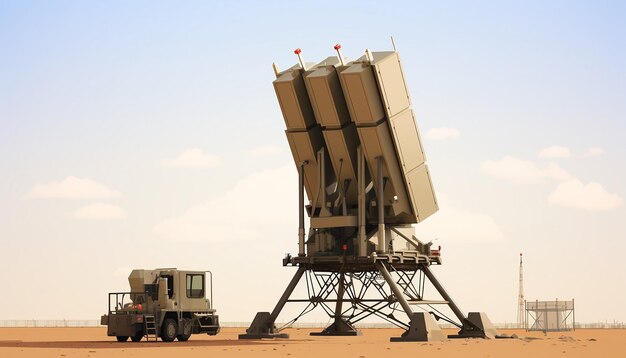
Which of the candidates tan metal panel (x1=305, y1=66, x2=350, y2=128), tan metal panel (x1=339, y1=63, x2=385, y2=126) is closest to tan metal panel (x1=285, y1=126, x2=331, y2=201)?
tan metal panel (x1=305, y1=66, x2=350, y2=128)

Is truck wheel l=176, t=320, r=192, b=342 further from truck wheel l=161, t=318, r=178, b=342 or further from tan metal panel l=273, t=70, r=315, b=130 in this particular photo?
tan metal panel l=273, t=70, r=315, b=130

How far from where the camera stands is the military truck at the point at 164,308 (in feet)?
153

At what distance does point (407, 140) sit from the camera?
46844 millimetres

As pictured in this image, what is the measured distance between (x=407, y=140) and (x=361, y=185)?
2.72 metres

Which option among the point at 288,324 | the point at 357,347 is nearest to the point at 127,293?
the point at 288,324

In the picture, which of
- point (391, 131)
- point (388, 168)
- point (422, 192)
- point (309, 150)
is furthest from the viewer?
point (422, 192)

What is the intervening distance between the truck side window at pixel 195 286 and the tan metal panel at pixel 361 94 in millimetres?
10009

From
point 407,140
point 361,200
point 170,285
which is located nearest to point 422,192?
point 407,140

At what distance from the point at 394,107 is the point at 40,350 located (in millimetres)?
16676

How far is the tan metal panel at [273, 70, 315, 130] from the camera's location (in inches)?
1837

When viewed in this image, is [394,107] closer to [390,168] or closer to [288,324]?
[390,168]

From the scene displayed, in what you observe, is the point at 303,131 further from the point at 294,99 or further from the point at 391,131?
the point at 391,131

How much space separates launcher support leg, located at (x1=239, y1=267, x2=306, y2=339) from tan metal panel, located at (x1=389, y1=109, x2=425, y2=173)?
6.36m

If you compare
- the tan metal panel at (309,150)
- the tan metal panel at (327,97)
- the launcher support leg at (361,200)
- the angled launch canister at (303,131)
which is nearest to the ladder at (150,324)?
the angled launch canister at (303,131)
